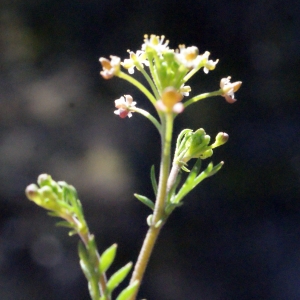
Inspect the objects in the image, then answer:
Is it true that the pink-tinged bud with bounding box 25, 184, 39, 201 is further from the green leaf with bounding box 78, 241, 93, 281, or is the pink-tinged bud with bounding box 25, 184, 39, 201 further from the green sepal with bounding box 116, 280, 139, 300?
the green sepal with bounding box 116, 280, 139, 300

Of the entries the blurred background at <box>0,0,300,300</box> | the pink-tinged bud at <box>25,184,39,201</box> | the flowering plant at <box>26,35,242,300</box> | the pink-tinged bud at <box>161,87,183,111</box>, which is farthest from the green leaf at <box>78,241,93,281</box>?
the blurred background at <box>0,0,300,300</box>

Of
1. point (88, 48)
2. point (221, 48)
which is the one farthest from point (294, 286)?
point (88, 48)

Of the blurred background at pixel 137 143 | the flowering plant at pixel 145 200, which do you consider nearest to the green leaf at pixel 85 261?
the flowering plant at pixel 145 200

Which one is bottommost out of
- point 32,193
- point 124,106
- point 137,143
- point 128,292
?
A: point 128,292

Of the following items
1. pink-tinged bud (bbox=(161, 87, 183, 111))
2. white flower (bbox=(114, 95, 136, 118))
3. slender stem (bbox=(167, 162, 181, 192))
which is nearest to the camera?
pink-tinged bud (bbox=(161, 87, 183, 111))

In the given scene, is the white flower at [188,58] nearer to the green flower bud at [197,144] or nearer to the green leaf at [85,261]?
the green flower bud at [197,144]

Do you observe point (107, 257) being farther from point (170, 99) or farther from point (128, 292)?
point (170, 99)

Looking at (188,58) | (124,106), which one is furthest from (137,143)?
(188,58)

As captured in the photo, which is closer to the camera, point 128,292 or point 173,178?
point 128,292
